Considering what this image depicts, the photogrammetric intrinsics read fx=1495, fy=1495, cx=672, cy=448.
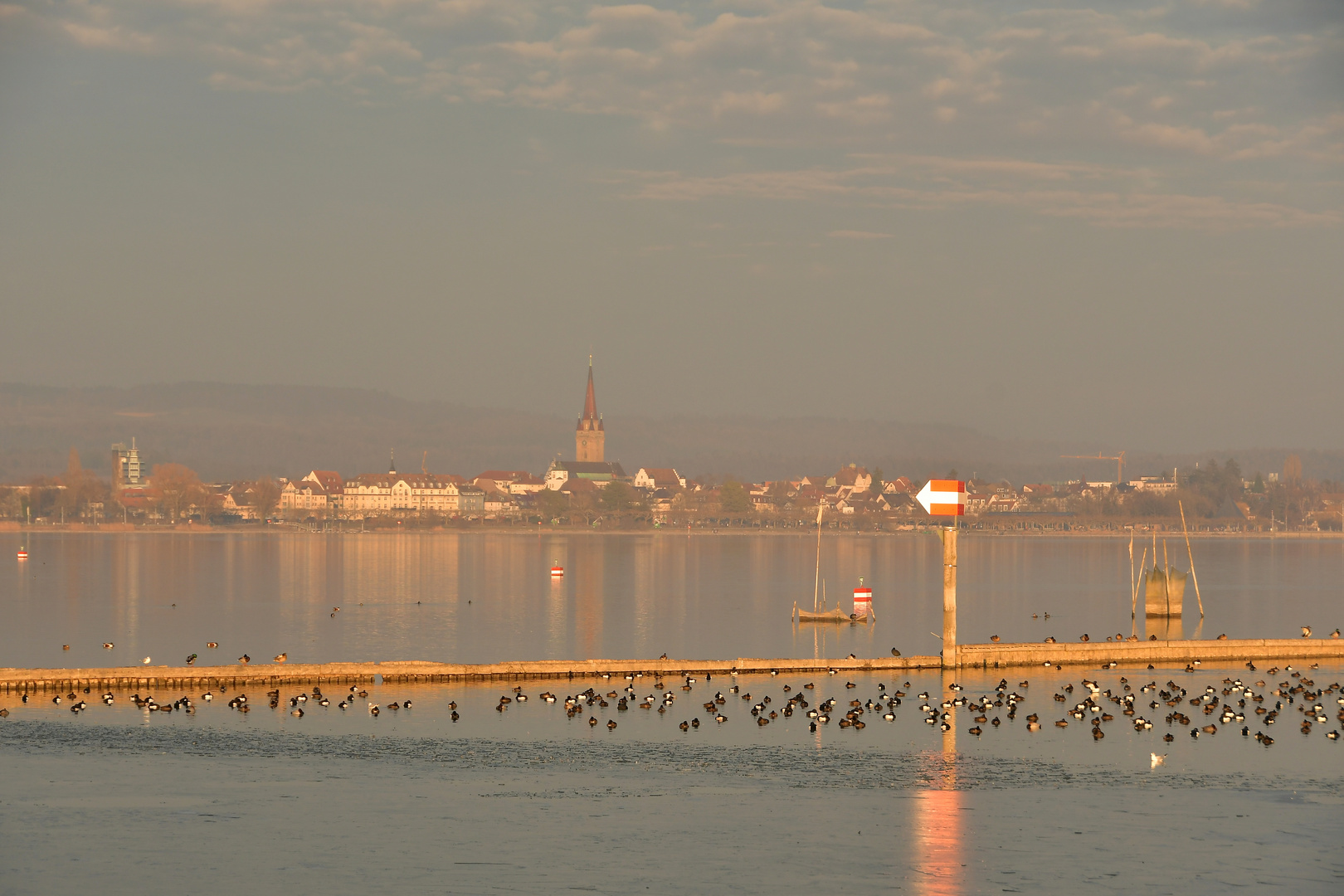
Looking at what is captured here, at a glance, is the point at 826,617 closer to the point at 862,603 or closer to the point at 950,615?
the point at 862,603

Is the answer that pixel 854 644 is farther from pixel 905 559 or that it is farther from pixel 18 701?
pixel 905 559

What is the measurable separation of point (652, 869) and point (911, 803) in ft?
24.1

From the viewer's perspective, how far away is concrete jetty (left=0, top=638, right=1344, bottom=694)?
46000 millimetres

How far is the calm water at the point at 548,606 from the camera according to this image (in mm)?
67062

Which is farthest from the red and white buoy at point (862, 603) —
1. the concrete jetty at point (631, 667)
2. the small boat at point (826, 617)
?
the concrete jetty at point (631, 667)

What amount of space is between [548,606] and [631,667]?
43.6 meters

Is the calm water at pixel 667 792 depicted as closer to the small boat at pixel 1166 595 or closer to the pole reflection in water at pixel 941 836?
the pole reflection in water at pixel 941 836

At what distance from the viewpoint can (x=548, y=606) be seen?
93688 millimetres

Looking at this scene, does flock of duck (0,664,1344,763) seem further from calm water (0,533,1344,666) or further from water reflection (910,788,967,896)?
calm water (0,533,1344,666)

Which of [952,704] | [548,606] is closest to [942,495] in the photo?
[952,704]

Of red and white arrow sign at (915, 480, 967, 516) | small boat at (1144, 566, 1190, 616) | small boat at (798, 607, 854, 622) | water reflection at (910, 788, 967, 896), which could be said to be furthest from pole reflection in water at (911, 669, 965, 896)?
small boat at (1144, 566, 1190, 616)

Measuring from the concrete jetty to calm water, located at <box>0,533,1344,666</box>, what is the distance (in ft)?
34.4

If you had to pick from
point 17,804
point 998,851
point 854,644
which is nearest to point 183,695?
point 17,804

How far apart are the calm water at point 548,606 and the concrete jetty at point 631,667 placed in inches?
413
